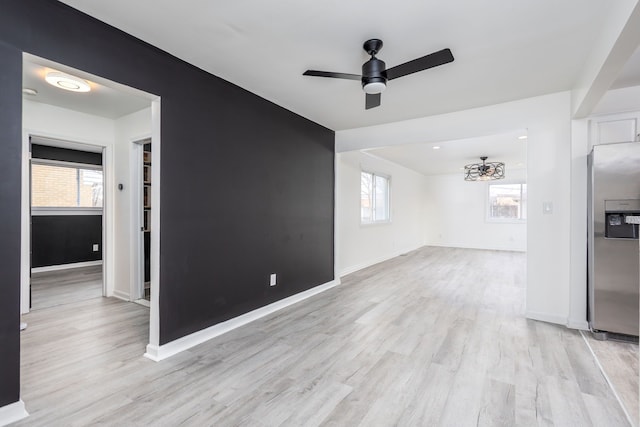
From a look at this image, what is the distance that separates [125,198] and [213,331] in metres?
2.42

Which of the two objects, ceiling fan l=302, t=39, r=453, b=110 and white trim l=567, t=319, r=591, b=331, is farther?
white trim l=567, t=319, r=591, b=331

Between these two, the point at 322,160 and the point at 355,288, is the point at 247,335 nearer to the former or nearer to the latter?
the point at 355,288

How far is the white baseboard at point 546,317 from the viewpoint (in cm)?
313

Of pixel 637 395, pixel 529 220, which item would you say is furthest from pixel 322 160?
pixel 637 395

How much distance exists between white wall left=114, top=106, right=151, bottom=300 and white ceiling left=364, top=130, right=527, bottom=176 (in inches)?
136

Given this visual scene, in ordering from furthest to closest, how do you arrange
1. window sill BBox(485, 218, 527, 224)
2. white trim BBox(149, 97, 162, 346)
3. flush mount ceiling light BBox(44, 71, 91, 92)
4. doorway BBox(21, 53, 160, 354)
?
window sill BBox(485, 218, 527, 224)
doorway BBox(21, 53, 160, 354)
flush mount ceiling light BBox(44, 71, 91, 92)
white trim BBox(149, 97, 162, 346)

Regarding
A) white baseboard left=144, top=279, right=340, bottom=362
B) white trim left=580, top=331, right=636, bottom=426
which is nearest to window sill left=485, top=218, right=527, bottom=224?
white trim left=580, top=331, right=636, bottom=426

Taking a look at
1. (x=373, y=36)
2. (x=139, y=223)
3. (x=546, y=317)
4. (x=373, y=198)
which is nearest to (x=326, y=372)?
(x=373, y=36)

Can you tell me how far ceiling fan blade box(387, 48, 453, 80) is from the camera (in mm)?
1970

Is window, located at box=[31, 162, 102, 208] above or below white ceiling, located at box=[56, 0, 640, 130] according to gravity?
below

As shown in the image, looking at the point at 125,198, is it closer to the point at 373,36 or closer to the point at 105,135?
the point at 105,135

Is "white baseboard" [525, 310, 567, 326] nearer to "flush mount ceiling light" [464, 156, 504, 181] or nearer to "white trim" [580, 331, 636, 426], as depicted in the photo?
"white trim" [580, 331, 636, 426]

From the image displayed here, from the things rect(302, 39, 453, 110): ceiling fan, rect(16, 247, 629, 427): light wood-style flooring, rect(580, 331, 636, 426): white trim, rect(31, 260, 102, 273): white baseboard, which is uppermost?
rect(302, 39, 453, 110): ceiling fan

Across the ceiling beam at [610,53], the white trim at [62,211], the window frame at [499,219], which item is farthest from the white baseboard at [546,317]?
the white trim at [62,211]
